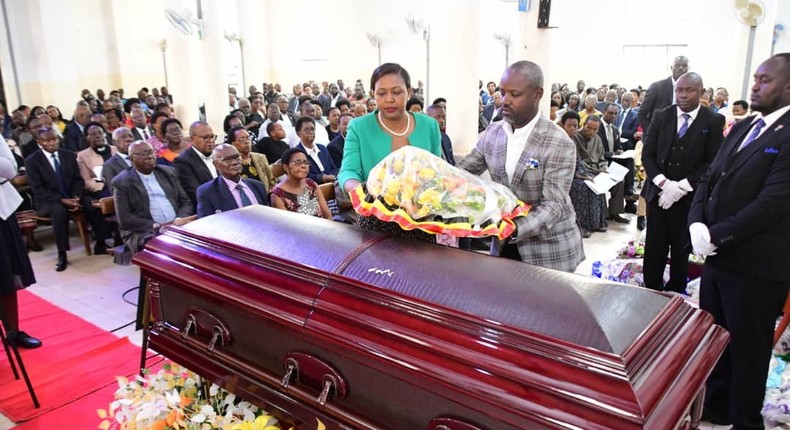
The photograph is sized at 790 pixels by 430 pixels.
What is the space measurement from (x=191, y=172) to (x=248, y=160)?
63 cm

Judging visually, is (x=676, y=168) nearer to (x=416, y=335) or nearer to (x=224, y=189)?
(x=224, y=189)

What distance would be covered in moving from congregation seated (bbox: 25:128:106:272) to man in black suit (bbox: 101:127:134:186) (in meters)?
0.43

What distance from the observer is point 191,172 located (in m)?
4.97

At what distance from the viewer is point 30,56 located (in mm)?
13219

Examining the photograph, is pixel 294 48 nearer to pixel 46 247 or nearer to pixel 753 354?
pixel 46 247

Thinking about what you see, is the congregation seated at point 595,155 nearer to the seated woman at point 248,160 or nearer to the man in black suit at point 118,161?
the seated woman at point 248,160

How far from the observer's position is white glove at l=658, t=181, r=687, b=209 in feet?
12.8

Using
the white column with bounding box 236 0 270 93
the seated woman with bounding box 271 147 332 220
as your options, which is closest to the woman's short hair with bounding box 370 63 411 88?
the seated woman with bounding box 271 147 332 220

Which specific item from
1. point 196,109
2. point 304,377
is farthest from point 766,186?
point 196,109

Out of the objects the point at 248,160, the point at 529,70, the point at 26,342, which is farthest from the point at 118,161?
the point at 529,70

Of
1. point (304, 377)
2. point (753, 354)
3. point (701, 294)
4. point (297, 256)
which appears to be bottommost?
point (753, 354)

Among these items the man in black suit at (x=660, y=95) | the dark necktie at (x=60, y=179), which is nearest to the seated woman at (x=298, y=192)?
the dark necktie at (x=60, y=179)

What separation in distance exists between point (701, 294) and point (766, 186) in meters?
0.63

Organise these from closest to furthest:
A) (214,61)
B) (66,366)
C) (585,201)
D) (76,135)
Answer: (66,366)
(585,201)
(76,135)
(214,61)
